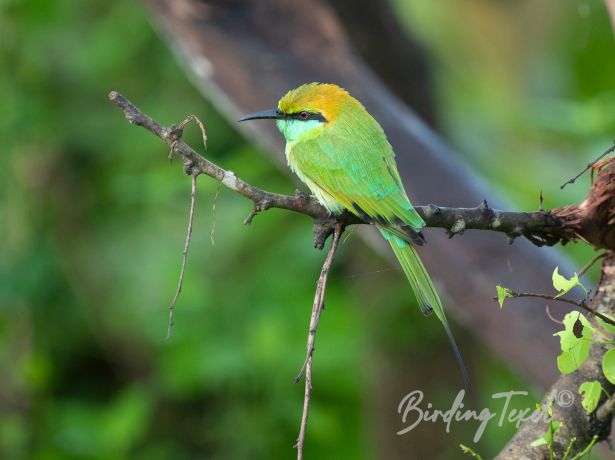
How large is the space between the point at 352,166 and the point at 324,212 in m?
0.29

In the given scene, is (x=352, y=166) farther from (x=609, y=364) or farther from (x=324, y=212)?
(x=609, y=364)

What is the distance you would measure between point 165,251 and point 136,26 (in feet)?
4.13

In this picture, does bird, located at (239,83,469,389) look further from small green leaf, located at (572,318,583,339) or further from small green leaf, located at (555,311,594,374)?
small green leaf, located at (555,311,594,374)

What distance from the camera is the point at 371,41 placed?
4.12m

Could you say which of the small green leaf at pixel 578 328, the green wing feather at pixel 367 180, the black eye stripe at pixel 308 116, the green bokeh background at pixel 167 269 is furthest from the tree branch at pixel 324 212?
the green bokeh background at pixel 167 269

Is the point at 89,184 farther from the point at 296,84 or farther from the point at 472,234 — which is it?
the point at 472,234

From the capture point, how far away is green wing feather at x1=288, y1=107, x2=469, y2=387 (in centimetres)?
195

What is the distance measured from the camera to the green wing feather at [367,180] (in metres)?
1.95

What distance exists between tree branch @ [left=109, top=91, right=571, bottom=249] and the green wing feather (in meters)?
0.05

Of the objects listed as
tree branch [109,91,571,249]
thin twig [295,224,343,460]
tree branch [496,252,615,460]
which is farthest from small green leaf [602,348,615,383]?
thin twig [295,224,343,460]

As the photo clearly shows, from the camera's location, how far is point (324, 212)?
1845 mm

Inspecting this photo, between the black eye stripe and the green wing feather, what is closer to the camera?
the green wing feather

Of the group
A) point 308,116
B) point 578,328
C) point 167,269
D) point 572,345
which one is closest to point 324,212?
point 308,116

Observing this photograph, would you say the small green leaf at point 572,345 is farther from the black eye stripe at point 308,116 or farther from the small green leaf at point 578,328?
the black eye stripe at point 308,116
